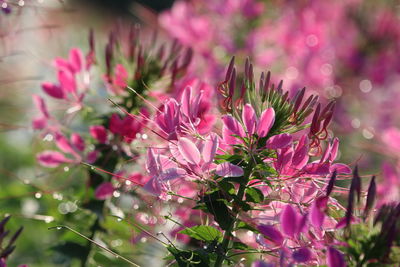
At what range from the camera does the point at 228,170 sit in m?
0.70

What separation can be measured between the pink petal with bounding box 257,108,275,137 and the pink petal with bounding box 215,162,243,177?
0.07 metres

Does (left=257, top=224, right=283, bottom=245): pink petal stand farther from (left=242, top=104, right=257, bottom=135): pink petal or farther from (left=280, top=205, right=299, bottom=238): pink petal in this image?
(left=242, top=104, right=257, bottom=135): pink petal

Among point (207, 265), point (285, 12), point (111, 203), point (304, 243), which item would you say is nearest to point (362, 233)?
point (304, 243)

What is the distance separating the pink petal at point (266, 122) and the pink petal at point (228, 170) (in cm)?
7

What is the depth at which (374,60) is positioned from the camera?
2.14m

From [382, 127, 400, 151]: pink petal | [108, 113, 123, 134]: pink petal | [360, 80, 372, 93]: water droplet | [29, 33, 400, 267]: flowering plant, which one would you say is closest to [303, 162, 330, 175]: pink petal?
[29, 33, 400, 267]: flowering plant

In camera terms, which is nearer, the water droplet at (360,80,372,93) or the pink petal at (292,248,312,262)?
the pink petal at (292,248,312,262)

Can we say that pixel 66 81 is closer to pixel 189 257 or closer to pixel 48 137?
pixel 48 137

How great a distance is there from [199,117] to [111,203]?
385 mm

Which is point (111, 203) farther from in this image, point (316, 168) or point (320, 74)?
point (320, 74)

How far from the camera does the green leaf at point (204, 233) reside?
29.6 inches

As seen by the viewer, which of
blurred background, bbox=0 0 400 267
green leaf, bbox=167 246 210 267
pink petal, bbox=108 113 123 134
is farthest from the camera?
blurred background, bbox=0 0 400 267

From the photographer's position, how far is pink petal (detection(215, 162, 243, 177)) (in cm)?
70

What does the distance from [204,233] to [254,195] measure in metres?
0.08
